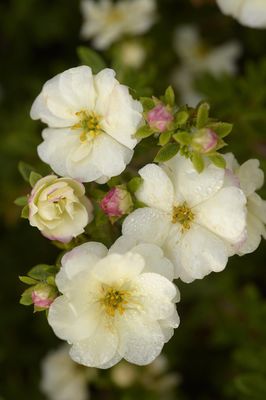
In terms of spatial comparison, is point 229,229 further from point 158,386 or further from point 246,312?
point 158,386

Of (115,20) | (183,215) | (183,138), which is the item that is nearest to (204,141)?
(183,138)

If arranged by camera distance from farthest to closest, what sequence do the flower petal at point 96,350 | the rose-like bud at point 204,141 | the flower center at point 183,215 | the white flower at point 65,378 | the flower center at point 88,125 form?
the white flower at point 65,378 < the flower center at point 88,125 < the flower center at point 183,215 < the flower petal at point 96,350 < the rose-like bud at point 204,141

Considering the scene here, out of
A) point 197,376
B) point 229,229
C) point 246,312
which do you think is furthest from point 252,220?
point 197,376

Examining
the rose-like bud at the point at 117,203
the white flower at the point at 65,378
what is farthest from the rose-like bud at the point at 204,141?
the white flower at the point at 65,378

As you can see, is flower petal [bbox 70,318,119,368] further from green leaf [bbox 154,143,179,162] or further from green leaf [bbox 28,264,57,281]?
green leaf [bbox 154,143,179,162]

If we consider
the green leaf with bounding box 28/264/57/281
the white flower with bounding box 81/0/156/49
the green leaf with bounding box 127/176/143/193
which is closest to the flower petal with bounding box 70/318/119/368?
the green leaf with bounding box 28/264/57/281

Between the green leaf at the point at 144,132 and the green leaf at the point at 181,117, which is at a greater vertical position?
the green leaf at the point at 181,117

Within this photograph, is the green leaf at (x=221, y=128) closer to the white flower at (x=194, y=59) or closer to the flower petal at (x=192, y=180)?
the flower petal at (x=192, y=180)

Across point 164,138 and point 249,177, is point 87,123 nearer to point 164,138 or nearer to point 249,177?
point 164,138
